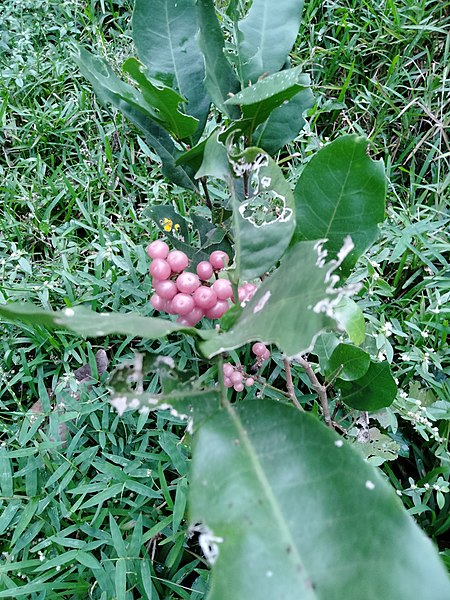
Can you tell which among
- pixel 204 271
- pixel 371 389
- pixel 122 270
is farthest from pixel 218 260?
pixel 122 270

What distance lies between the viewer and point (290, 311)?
21.5 inches

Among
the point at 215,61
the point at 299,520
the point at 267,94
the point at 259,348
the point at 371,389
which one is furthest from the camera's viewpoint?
the point at 371,389

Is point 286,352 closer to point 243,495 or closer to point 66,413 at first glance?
point 243,495

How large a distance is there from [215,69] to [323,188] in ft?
0.74

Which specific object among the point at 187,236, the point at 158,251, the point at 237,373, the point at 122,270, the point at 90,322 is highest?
the point at 90,322

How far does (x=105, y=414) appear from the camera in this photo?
4.54ft

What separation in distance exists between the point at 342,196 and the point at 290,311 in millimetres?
273

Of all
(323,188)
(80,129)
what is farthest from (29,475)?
(80,129)

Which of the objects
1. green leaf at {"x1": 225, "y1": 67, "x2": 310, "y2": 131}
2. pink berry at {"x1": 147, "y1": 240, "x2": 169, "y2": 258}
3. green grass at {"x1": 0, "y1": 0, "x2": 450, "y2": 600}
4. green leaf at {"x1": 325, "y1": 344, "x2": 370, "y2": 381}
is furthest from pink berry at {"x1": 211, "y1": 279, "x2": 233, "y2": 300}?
green grass at {"x1": 0, "y1": 0, "x2": 450, "y2": 600}

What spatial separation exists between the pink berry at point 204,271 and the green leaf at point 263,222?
0.39 ft

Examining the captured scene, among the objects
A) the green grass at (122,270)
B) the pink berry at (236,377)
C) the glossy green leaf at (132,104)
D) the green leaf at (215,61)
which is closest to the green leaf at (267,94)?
the green leaf at (215,61)

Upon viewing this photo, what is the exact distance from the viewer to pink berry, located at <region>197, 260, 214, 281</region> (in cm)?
83

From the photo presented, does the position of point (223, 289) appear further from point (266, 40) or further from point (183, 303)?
point (266, 40)

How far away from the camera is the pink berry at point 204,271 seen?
83cm
